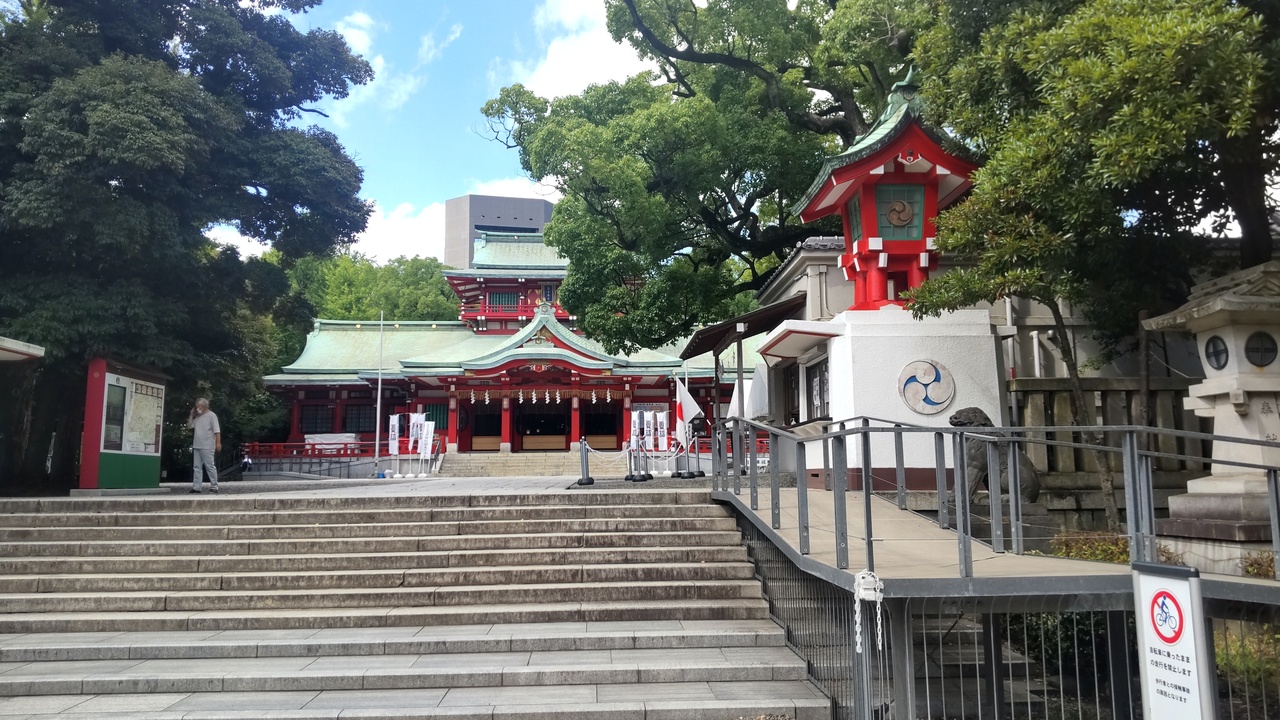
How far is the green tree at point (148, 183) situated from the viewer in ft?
40.1

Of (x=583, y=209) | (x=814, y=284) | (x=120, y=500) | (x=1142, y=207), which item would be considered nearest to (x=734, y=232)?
(x=583, y=209)

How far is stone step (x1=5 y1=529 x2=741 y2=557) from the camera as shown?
7.52 m

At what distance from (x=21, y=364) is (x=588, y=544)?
1193cm

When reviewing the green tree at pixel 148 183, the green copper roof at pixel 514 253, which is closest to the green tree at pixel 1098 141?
the green tree at pixel 148 183

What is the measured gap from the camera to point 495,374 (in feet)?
82.4

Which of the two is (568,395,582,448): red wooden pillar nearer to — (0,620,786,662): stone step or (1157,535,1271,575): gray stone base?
(0,620,786,662): stone step

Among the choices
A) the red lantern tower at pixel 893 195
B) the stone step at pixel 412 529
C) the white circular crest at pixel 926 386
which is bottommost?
the stone step at pixel 412 529

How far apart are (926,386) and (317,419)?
23259 mm

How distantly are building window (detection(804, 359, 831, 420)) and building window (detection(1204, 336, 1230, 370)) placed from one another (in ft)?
14.6

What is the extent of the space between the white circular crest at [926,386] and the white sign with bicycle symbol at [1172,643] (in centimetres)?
637

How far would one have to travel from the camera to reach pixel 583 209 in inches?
556

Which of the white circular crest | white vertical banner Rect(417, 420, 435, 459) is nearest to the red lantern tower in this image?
the white circular crest

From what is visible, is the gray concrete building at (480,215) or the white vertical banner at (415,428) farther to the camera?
the gray concrete building at (480,215)

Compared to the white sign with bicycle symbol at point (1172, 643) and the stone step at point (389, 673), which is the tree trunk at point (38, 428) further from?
the white sign with bicycle symbol at point (1172, 643)
